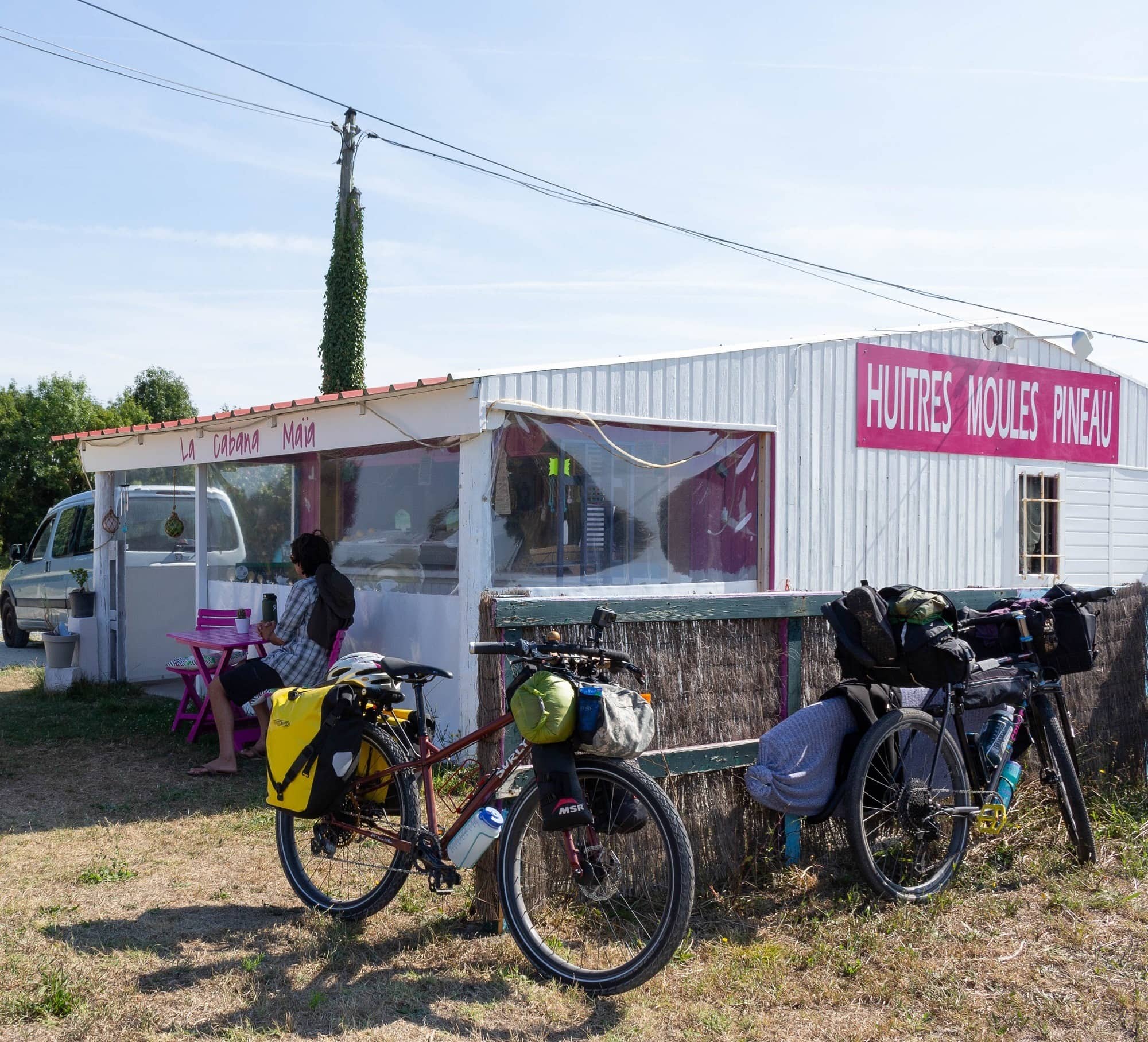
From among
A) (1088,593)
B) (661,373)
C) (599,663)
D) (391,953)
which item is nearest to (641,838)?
(599,663)

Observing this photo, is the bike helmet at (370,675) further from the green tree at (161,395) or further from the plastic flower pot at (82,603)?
the green tree at (161,395)

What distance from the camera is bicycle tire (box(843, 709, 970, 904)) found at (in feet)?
13.8

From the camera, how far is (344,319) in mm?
23188

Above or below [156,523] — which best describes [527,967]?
below

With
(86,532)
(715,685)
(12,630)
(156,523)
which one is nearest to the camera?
(715,685)

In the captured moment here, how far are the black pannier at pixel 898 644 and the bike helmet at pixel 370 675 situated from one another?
171 cm

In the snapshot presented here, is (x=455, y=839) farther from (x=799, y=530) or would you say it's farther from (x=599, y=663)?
(x=799, y=530)

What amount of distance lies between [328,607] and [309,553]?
0.37 m

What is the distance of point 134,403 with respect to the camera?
48.9 meters

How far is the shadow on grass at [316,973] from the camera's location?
346 centimetres

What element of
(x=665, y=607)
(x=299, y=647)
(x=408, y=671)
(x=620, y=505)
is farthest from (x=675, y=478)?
(x=408, y=671)

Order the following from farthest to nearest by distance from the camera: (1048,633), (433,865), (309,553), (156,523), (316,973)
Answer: (156,523), (309,553), (1048,633), (433,865), (316,973)

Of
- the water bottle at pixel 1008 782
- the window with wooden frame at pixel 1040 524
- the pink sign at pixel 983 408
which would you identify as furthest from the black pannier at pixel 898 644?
the window with wooden frame at pixel 1040 524

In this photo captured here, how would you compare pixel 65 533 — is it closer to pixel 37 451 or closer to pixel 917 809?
pixel 917 809
